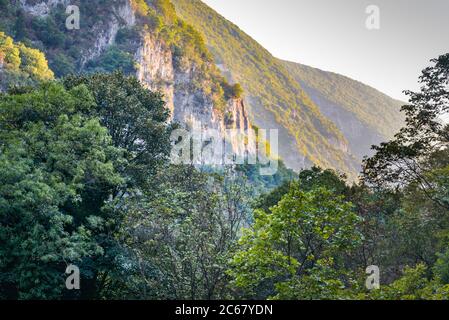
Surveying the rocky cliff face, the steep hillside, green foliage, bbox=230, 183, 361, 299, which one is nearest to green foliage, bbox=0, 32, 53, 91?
the steep hillside

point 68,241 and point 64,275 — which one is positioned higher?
point 68,241

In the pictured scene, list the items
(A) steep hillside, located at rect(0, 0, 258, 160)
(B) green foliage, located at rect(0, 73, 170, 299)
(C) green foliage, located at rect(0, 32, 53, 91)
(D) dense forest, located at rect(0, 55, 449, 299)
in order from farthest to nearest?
1. (A) steep hillside, located at rect(0, 0, 258, 160)
2. (C) green foliage, located at rect(0, 32, 53, 91)
3. (B) green foliage, located at rect(0, 73, 170, 299)
4. (D) dense forest, located at rect(0, 55, 449, 299)

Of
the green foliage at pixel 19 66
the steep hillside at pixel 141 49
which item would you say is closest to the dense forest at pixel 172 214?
the green foliage at pixel 19 66

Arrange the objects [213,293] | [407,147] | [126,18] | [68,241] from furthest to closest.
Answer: [126,18] → [407,147] → [68,241] → [213,293]

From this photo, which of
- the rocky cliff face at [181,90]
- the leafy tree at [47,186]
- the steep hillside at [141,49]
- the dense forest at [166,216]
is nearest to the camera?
the dense forest at [166,216]

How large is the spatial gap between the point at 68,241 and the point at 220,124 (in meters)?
139

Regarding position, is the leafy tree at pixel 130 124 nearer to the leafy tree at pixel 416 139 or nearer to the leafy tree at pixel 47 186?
the leafy tree at pixel 47 186

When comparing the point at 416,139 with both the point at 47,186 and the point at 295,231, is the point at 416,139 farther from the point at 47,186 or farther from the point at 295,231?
the point at 47,186

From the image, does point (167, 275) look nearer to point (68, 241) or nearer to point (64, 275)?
point (68, 241)

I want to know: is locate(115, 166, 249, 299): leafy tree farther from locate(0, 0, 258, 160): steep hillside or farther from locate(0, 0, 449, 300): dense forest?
locate(0, 0, 258, 160): steep hillside
